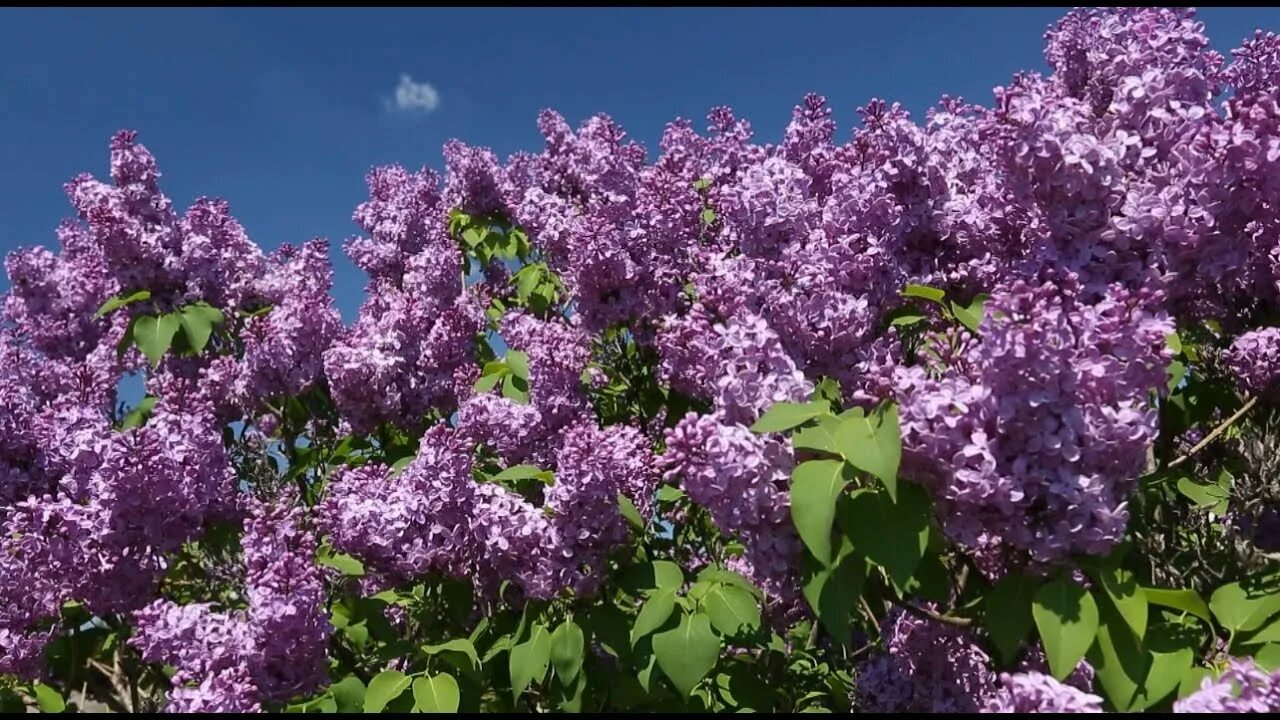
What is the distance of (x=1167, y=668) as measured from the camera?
231 cm

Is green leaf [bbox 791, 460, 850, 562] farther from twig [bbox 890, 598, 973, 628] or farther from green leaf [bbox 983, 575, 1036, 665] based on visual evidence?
twig [bbox 890, 598, 973, 628]

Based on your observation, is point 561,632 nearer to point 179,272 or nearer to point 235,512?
point 235,512

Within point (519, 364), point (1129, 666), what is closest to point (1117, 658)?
point (1129, 666)

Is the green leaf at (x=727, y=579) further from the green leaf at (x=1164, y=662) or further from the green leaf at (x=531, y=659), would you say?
the green leaf at (x=1164, y=662)

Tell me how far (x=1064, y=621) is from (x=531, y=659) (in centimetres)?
161

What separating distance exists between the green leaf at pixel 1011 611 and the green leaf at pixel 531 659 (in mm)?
1371

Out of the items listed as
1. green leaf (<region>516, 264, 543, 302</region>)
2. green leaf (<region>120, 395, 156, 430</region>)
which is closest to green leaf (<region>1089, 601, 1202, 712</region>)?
green leaf (<region>516, 264, 543, 302</region>)

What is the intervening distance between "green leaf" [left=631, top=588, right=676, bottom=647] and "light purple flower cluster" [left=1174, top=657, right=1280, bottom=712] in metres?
1.32

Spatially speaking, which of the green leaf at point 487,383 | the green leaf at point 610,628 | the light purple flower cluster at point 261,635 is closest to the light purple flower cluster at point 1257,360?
the green leaf at point 610,628

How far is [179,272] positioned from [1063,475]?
5.52 m

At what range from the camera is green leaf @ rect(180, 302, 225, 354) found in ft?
18.9

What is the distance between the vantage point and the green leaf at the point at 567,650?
9.94ft

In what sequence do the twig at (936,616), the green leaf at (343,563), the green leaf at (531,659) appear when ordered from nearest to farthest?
the twig at (936,616)
the green leaf at (531,659)
the green leaf at (343,563)

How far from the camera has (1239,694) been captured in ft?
6.62
